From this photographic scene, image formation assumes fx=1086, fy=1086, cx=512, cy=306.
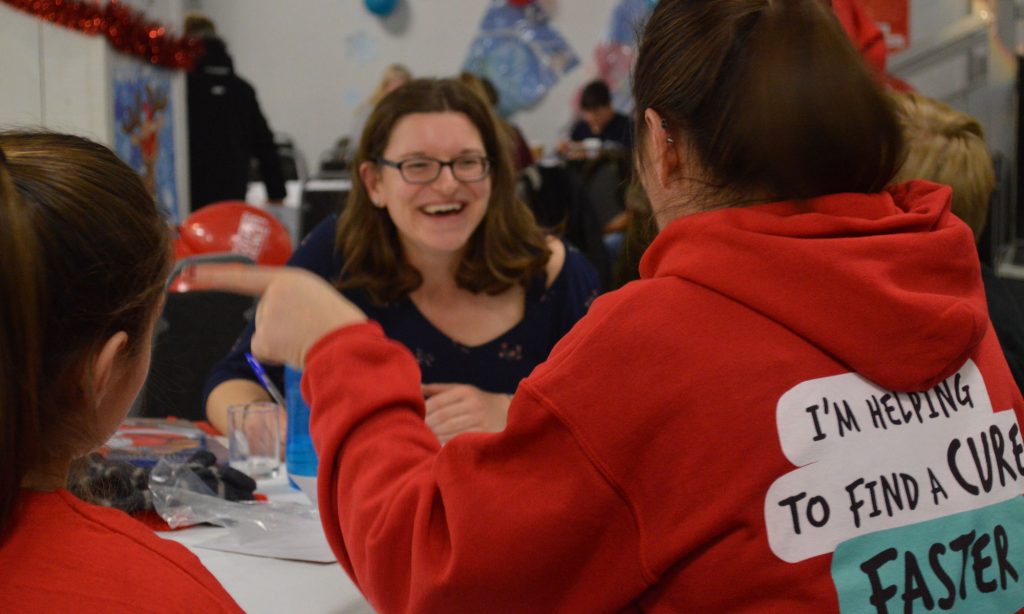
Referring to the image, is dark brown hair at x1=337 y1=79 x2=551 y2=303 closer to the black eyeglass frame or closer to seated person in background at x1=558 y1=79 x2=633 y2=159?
the black eyeglass frame

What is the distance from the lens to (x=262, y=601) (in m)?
1.20

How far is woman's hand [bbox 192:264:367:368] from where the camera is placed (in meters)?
1.07

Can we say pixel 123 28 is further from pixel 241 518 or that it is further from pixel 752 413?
pixel 752 413

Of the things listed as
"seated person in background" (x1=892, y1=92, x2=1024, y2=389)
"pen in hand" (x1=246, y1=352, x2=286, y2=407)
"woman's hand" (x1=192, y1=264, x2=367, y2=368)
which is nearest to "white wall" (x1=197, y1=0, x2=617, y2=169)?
"seated person in background" (x1=892, y1=92, x2=1024, y2=389)

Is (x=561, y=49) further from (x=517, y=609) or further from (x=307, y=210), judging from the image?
(x=517, y=609)

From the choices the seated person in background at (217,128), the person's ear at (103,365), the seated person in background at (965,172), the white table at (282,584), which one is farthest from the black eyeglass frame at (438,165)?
the seated person in background at (217,128)

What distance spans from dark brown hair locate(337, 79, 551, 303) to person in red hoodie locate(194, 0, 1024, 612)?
1248 millimetres

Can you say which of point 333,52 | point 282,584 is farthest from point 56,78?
point 333,52

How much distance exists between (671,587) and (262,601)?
1.73 ft

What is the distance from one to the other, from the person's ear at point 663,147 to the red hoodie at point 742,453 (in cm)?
6

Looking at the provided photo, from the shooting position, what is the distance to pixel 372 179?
7.34 ft

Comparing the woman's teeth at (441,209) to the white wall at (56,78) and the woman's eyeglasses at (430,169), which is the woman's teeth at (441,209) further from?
the white wall at (56,78)

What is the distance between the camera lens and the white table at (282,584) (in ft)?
3.95

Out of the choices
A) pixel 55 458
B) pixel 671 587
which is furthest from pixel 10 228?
pixel 671 587
